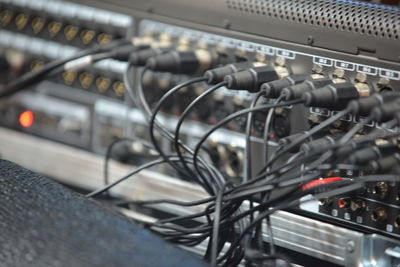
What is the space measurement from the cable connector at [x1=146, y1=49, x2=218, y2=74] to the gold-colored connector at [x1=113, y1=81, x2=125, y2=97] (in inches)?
4.8

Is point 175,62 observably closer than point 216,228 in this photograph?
No

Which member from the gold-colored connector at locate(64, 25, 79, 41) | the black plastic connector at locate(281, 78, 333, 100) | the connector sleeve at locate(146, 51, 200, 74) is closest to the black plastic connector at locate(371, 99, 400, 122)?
the black plastic connector at locate(281, 78, 333, 100)

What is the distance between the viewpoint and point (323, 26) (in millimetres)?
766

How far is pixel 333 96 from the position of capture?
0.71m

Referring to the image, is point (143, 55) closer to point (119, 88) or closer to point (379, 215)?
point (119, 88)

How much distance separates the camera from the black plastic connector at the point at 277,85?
748 millimetres

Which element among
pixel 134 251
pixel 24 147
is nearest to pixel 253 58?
pixel 134 251

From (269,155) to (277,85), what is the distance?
113 millimetres

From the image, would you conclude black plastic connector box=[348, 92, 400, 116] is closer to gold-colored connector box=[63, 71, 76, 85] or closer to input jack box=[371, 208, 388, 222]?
input jack box=[371, 208, 388, 222]

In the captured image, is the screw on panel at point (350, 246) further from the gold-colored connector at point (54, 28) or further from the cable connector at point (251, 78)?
the gold-colored connector at point (54, 28)

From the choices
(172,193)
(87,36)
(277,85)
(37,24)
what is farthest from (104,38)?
(277,85)

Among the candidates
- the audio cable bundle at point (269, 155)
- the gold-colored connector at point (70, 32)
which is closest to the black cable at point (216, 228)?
the audio cable bundle at point (269, 155)

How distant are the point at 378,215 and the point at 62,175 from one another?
20.8 inches

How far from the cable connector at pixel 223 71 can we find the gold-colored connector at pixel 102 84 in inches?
10.5
